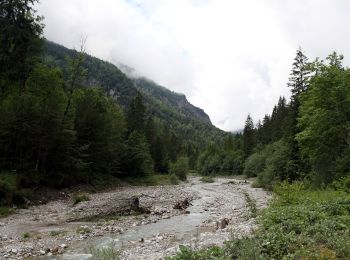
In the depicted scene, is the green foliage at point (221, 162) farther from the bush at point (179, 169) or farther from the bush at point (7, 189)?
the bush at point (7, 189)

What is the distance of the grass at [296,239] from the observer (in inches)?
371

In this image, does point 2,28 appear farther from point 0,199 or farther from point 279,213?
point 279,213

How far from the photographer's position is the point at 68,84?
43.3 m

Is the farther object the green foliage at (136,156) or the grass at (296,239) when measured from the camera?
the green foliage at (136,156)

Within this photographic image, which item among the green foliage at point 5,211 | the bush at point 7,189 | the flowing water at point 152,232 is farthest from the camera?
the bush at point 7,189

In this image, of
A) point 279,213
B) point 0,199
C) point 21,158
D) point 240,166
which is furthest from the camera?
point 240,166

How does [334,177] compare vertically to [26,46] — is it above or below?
below

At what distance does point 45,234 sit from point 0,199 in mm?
9420

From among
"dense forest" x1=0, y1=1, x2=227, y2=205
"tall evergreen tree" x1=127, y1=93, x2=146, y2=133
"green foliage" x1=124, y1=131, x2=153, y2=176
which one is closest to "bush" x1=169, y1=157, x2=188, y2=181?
"tall evergreen tree" x1=127, y1=93, x2=146, y2=133

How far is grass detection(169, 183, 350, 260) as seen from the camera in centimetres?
941

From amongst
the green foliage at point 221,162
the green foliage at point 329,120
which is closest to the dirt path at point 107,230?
the green foliage at point 329,120

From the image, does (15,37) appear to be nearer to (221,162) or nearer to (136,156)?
(136,156)

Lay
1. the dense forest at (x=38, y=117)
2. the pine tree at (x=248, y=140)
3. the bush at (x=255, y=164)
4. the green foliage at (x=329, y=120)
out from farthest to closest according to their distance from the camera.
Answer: the pine tree at (x=248, y=140)
the bush at (x=255, y=164)
the dense forest at (x=38, y=117)
the green foliage at (x=329, y=120)

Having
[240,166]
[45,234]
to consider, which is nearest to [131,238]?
[45,234]
